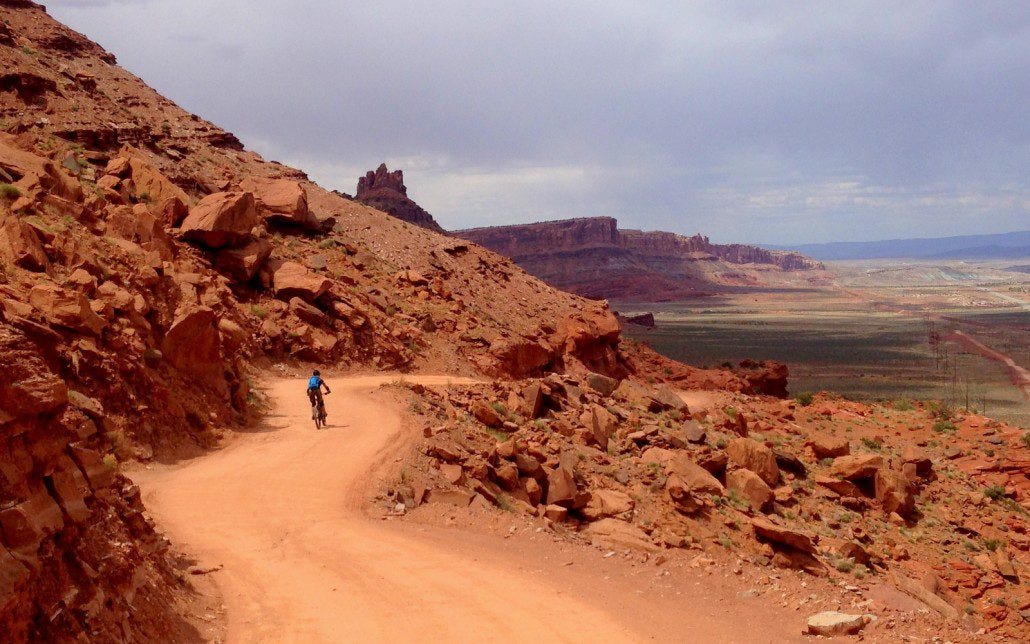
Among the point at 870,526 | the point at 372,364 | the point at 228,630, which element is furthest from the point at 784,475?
the point at 228,630

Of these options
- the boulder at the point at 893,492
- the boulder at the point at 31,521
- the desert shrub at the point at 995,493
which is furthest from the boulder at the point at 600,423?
the boulder at the point at 31,521

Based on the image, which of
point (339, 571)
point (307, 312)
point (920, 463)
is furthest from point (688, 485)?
point (307, 312)

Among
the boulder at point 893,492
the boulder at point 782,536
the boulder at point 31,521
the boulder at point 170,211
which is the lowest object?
the boulder at point 893,492

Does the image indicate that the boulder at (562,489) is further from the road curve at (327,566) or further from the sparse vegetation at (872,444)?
the sparse vegetation at (872,444)

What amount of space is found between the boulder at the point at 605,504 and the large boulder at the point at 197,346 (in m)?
7.97

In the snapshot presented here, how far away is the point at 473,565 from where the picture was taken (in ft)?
31.1

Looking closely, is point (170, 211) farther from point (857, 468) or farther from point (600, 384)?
point (857, 468)

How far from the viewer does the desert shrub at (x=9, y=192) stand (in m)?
13.7

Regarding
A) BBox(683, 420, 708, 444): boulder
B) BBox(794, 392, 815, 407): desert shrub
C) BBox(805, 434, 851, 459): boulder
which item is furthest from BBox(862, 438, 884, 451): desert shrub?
BBox(683, 420, 708, 444): boulder

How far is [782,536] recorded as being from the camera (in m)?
14.8

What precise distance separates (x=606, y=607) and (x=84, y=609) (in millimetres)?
5637

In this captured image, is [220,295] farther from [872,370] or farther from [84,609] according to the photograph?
[872,370]

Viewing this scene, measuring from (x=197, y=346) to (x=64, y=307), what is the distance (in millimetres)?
3889

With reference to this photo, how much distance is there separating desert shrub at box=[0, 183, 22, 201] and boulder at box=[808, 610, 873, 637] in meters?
15.4
